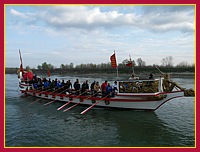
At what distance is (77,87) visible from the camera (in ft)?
51.1

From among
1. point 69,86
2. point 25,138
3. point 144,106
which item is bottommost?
point 25,138

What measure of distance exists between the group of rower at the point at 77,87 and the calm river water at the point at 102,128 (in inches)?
58.5

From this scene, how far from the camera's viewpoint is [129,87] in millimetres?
12305

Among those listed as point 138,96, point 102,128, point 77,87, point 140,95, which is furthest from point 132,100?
point 77,87

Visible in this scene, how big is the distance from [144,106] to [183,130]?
3.17m

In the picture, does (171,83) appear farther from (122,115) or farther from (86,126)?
(86,126)

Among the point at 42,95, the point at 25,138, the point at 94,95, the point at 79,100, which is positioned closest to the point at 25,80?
the point at 42,95

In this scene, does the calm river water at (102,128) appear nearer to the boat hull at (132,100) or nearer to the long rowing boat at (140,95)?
the boat hull at (132,100)

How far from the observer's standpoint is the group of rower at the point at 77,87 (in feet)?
43.9

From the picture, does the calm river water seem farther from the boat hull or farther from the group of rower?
the group of rower

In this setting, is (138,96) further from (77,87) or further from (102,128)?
(77,87)

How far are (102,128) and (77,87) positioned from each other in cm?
587

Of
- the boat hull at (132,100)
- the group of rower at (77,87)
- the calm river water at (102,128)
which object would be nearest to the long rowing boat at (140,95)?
the boat hull at (132,100)

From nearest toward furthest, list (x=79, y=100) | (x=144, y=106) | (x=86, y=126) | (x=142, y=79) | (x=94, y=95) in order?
1. (x=86, y=126)
2. (x=142, y=79)
3. (x=144, y=106)
4. (x=94, y=95)
5. (x=79, y=100)
